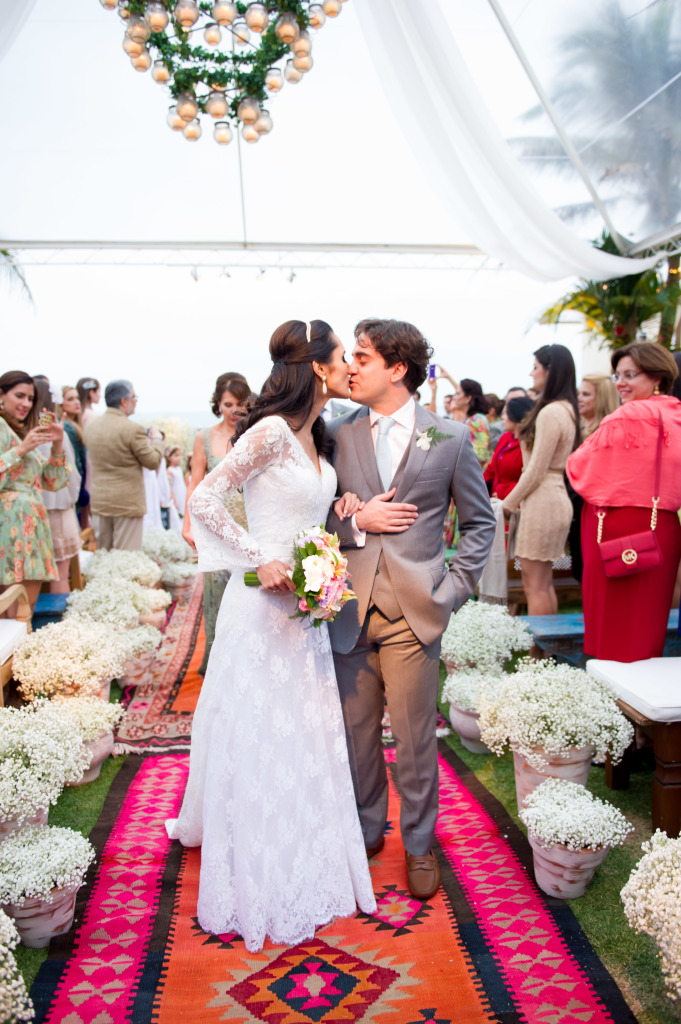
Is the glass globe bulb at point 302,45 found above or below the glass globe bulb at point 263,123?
above

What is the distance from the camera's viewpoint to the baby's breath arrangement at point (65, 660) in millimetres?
3680

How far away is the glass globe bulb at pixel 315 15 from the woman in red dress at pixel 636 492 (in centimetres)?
326

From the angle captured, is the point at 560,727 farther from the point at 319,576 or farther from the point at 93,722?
the point at 93,722

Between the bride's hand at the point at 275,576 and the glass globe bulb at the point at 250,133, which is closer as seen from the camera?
the bride's hand at the point at 275,576

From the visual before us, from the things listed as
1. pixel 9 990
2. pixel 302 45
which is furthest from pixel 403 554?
pixel 302 45

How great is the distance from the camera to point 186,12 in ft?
15.3

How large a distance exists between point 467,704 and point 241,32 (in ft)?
17.8

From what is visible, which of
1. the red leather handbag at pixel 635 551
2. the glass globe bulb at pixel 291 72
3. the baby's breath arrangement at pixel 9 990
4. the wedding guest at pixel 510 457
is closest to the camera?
the baby's breath arrangement at pixel 9 990

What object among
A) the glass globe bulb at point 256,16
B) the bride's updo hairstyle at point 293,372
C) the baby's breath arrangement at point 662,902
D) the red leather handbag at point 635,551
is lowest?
the baby's breath arrangement at point 662,902

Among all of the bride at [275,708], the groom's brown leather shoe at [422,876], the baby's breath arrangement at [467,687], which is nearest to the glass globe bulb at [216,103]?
the bride at [275,708]

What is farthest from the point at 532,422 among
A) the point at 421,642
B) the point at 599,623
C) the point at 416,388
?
the point at 421,642

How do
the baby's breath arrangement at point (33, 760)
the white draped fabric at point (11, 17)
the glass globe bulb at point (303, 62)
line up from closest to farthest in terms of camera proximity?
the baby's breath arrangement at point (33, 760) → the white draped fabric at point (11, 17) → the glass globe bulb at point (303, 62)

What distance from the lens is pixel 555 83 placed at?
562cm

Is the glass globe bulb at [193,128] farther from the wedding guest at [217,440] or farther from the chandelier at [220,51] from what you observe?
the wedding guest at [217,440]
